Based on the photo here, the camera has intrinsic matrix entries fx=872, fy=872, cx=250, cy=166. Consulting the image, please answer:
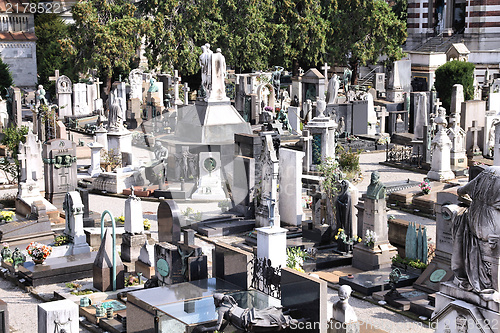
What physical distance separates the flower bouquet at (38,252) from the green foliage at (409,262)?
21.4 feet

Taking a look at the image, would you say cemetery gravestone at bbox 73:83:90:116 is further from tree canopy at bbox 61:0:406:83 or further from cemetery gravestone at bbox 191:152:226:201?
cemetery gravestone at bbox 191:152:226:201

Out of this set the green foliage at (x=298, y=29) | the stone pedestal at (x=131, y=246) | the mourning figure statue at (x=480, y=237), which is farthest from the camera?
the green foliage at (x=298, y=29)

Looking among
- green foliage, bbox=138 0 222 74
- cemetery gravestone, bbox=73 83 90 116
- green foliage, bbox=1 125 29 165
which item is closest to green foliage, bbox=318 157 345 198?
green foliage, bbox=1 125 29 165

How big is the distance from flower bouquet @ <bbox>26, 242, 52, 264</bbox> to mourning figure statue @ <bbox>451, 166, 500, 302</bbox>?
851 centimetres

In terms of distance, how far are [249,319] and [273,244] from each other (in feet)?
10.7

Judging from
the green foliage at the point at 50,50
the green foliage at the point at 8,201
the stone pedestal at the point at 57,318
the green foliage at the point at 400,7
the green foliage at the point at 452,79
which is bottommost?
the green foliage at the point at 8,201

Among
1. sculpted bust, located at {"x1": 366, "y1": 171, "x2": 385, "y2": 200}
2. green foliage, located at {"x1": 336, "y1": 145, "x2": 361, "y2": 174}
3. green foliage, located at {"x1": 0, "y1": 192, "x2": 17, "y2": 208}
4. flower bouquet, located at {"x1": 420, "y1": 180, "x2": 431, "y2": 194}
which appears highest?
sculpted bust, located at {"x1": 366, "y1": 171, "x2": 385, "y2": 200}

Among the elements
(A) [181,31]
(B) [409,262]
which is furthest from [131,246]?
(A) [181,31]

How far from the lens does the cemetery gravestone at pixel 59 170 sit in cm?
2194

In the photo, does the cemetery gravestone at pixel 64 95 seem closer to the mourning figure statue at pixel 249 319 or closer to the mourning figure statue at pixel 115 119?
the mourning figure statue at pixel 115 119

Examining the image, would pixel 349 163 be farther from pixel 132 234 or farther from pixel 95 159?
pixel 132 234

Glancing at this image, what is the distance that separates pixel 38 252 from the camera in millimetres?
16406

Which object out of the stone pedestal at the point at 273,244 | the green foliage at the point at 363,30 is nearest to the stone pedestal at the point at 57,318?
the stone pedestal at the point at 273,244

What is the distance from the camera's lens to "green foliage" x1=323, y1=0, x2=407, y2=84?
45062mm
